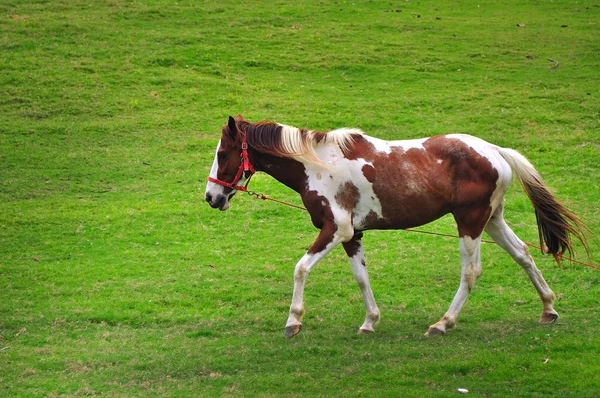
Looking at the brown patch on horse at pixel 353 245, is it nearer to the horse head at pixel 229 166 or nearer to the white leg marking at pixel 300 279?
the white leg marking at pixel 300 279

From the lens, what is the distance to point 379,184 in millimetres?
10523

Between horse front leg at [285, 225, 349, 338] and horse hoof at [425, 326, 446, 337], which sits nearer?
horse front leg at [285, 225, 349, 338]

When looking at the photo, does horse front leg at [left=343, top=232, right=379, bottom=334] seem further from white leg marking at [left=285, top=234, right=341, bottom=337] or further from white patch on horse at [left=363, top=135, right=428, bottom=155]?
white patch on horse at [left=363, top=135, right=428, bottom=155]

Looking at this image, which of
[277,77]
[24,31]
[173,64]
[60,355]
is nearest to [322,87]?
[277,77]

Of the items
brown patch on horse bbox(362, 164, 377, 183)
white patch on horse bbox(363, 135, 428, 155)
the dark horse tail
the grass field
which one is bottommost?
the grass field

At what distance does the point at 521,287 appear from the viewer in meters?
12.1

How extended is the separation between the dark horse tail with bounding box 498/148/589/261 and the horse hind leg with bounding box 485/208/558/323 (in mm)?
430

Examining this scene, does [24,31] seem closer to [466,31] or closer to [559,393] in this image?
[466,31]

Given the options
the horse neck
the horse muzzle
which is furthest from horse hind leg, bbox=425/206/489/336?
the horse muzzle

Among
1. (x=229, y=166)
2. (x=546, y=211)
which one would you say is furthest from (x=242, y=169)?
(x=546, y=211)

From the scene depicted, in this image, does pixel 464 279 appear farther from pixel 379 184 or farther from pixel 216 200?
pixel 216 200

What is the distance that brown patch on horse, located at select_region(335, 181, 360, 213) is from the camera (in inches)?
414

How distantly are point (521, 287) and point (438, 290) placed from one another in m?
1.09

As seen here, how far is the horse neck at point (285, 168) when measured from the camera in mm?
10672
